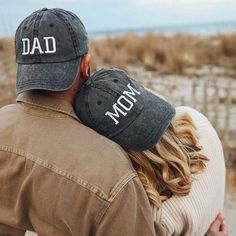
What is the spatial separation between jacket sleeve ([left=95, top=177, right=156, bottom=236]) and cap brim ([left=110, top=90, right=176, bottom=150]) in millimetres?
126

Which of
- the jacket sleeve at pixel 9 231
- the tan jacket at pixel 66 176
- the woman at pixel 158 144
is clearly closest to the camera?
the tan jacket at pixel 66 176

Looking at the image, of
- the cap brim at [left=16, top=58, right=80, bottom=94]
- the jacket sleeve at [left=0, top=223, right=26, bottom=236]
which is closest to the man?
the cap brim at [left=16, top=58, right=80, bottom=94]

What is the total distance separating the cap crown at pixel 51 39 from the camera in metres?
1.48

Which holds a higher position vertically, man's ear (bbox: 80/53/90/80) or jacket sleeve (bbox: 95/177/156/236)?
man's ear (bbox: 80/53/90/80)

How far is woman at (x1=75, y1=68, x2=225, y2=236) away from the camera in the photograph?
153cm

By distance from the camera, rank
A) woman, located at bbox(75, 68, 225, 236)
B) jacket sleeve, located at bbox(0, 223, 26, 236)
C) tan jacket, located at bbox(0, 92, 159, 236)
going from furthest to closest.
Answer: jacket sleeve, located at bbox(0, 223, 26, 236)
woman, located at bbox(75, 68, 225, 236)
tan jacket, located at bbox(0, 92, 159, 236)

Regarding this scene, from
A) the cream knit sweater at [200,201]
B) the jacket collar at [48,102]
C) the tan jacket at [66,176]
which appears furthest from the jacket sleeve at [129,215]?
the jacket collar at [48,102]

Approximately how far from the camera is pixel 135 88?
1.59m

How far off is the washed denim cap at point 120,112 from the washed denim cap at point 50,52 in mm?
92

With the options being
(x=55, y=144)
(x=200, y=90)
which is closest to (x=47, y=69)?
(x=55, y=144)

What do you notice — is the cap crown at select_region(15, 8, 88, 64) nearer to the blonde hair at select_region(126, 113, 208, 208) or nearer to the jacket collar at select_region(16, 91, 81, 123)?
the jacket collar at select_region(16, 91, 81, 123)

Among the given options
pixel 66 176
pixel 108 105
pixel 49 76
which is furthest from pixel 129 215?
pixel 49 76

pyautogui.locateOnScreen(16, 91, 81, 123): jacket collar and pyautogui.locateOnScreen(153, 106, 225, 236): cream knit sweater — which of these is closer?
pyautogui.locateOnScreen(16, 91, 81, 123): jacket collar

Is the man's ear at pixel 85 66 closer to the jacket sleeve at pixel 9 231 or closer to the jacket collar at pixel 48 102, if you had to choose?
the jacket collar at pixel 48 102
